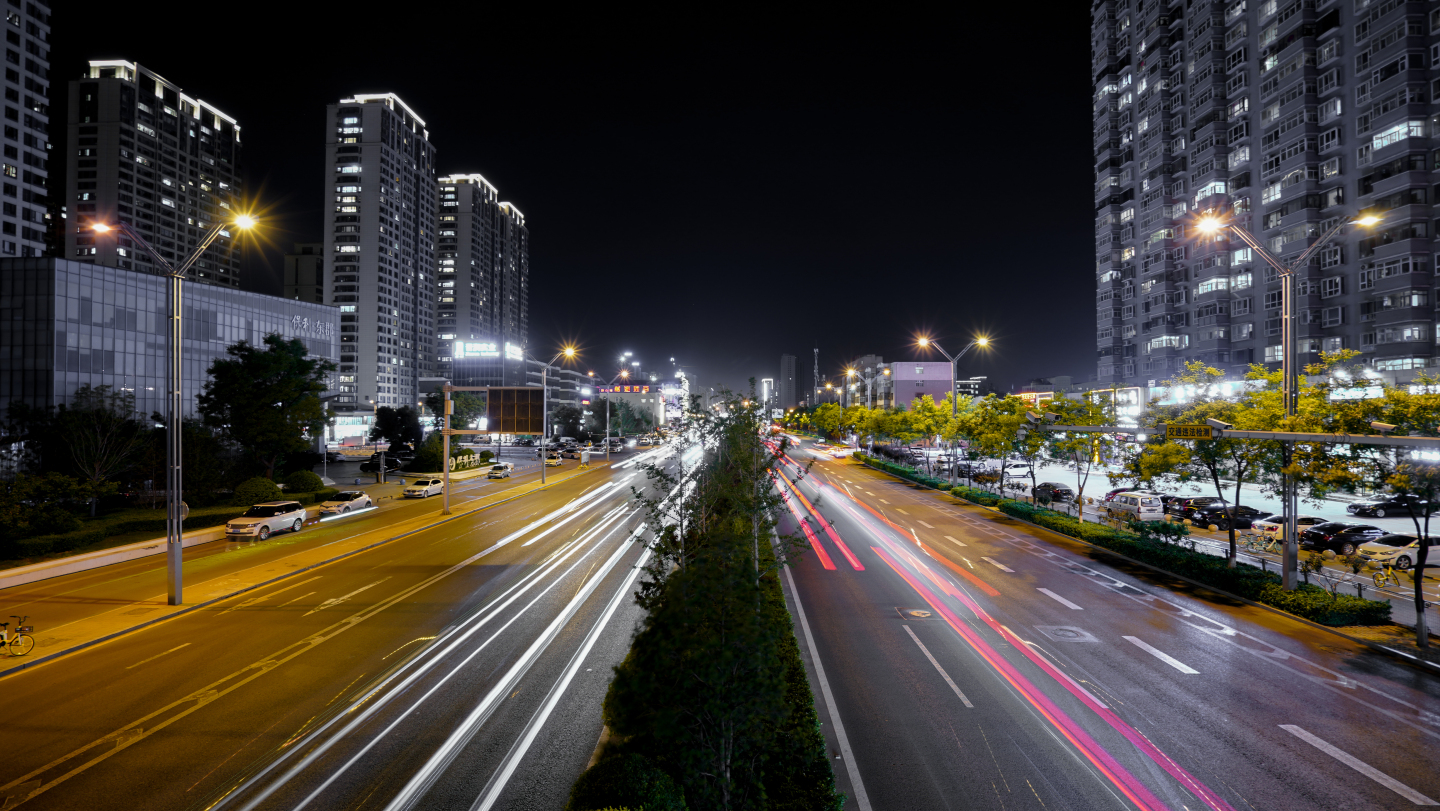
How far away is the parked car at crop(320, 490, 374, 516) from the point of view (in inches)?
1459

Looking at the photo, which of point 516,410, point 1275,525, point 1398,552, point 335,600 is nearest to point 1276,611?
point 1398,552

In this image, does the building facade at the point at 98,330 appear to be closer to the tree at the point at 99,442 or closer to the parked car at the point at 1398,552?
the tree at the point at 99,442

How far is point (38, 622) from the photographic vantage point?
17734mm

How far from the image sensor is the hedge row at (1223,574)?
16891 mm

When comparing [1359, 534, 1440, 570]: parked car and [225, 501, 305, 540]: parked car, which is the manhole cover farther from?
[225, 501, 305, 540]: parked car

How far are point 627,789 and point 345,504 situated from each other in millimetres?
38280

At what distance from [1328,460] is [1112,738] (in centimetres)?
1332

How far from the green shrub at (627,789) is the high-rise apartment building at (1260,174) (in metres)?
60.8

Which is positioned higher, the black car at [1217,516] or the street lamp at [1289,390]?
the street lamp at [1289,390]

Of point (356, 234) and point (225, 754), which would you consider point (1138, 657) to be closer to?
point (225, 754)

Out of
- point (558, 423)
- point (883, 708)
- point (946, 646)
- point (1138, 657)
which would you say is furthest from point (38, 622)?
point (558, 423)

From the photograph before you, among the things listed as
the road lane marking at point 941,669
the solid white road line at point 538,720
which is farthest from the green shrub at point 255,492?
the road lane marking at point 941,669

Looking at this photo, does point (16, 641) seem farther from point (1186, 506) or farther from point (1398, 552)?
point (1186, 506)

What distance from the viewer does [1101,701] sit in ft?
41.0
